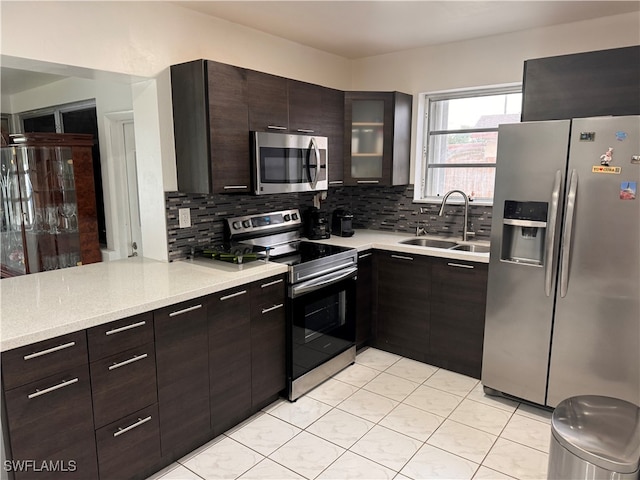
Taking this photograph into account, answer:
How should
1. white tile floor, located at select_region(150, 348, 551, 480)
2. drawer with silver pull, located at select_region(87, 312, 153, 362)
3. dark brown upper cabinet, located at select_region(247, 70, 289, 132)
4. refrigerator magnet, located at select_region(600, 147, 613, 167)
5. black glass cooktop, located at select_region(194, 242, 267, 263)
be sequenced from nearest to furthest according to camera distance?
drawer with silver pull, located at select_region(87, 312, 153, 362)
white tile floor, located at select_region(150, 348, 551, 480)
refrigerator magnet, located at select_region(600, 147, 613, 167)
black glass cooktop, located at select_region(194, 242, 267, 263)
dark brown upper cabinet, located at select_region(247, 70, 289, 132)

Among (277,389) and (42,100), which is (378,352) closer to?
(277,389)

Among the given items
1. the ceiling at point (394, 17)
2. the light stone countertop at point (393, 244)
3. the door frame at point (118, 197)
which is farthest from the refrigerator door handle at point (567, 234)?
the door frame at point (118, 197)

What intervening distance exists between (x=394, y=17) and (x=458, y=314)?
2.08 meters

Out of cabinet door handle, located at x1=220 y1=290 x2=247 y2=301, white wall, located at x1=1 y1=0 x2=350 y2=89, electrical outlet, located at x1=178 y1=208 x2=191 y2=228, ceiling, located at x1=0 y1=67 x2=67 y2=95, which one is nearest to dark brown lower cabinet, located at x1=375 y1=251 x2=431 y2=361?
cabinet door handle, located at x1=220 y1=290 x2=247 y2=301

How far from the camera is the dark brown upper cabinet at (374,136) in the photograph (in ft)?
11.8

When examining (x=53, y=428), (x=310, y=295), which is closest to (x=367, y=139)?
(x=310, y=295)

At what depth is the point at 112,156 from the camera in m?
3.52

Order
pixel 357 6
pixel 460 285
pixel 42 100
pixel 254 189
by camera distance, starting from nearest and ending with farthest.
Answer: pixel 357 6, pixel 254 189, pixel 460 285, pixel 42 100

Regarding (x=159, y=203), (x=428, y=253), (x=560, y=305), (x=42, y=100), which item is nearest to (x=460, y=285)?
(x=428, y=253)

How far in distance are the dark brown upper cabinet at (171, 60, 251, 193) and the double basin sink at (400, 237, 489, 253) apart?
161cm

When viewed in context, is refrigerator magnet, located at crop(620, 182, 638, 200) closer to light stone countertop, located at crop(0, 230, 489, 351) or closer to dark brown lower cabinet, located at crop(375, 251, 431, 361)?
light stone countertop, located at crop(0, 230, 489, 351)

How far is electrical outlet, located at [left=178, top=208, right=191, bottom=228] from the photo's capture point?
281cm

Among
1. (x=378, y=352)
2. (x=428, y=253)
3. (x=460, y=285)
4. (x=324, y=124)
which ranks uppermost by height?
(x=324, y=124)

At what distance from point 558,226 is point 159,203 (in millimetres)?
2395
